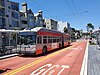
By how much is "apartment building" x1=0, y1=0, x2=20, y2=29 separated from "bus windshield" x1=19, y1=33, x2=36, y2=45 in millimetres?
29269

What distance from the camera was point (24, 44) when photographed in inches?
875

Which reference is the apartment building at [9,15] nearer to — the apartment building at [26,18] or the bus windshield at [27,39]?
the apartment building at [26,18]

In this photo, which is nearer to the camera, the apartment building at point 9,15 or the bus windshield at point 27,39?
the bus windshield at point 27,39

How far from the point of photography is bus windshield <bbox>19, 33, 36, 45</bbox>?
22.0 metres

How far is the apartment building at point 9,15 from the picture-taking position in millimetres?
51850

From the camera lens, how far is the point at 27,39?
73.2 ft

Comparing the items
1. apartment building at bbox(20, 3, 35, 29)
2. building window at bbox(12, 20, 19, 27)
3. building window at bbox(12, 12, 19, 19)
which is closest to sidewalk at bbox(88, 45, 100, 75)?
building window at bbox(12, 20, 19, 27)

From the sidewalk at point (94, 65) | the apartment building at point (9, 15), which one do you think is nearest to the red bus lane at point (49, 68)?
the sidewalk at point (94, 65)

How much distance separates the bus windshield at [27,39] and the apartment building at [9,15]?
96.0 feet

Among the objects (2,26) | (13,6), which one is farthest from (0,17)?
(13,6)

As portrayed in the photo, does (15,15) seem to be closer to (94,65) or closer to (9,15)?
(9,15)

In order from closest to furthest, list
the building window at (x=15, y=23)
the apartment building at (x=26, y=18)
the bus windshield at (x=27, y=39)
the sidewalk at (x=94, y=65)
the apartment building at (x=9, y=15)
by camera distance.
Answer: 1. the sidewalk at (x=94, y=65)
2. the bus windshield at (x=27, y=39)
3. the apartment building at (x=9, y=15)
4. the building window at (x=15, y=23)
5. the apartment building at (x=26, y=18)

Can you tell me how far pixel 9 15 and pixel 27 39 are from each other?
35.0 metres

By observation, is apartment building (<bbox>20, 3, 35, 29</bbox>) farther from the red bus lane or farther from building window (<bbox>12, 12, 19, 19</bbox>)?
the red bus lane
